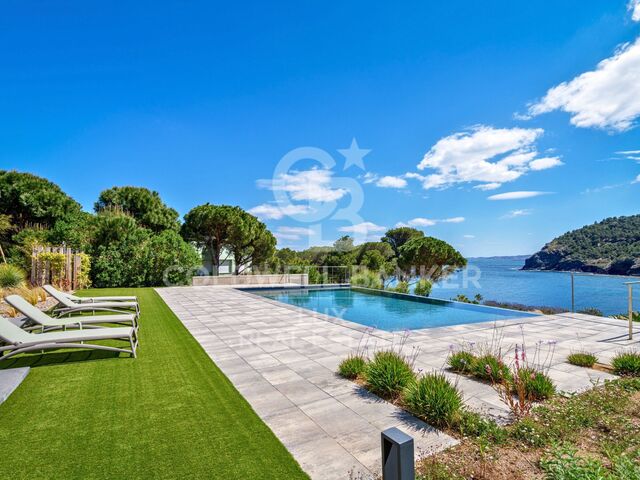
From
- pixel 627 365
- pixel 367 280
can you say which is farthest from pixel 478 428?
pixel 367 280

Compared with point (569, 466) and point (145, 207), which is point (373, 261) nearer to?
point (145, 207)

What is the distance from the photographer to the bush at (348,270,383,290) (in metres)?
16.6

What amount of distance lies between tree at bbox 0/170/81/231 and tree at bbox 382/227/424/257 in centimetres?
2674

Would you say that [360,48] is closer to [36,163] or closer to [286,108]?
[286,108]

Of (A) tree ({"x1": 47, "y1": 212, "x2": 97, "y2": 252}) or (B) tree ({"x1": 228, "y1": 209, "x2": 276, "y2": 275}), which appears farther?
(B) tree ({"x1": 228, "y1": 209, "x2": 276, "y2": 275})

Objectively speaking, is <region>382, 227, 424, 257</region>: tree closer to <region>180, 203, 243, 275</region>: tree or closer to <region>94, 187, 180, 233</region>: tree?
<region>180, 203, 243, 275</region>: tree

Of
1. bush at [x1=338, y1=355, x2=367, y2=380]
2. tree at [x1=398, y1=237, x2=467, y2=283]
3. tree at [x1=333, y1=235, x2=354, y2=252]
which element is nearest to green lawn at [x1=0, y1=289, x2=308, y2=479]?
bush at [x1=338, y1=355, x2=367, y2=380]

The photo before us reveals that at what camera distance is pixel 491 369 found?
3.87 m

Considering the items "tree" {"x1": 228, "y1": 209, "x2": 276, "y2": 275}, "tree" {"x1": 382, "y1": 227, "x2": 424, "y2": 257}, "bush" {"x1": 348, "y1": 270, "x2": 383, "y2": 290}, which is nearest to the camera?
"bush" {"x1": 348, "y1": 270, "x2": 383, "y2": 290}

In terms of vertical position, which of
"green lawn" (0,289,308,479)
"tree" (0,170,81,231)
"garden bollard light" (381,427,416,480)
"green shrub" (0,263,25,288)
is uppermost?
"tree" (0,170,81,231)

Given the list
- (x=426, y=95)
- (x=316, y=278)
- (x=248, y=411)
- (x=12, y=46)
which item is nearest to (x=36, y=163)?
(x=12, y=46)

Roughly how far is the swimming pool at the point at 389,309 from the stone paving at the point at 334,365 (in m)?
1.44

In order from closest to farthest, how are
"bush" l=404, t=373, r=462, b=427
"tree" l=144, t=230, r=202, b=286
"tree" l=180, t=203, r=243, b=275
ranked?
"bush" l=404, t=373, r=462, b=427
"tree" l=144, t=230, r=202, b=286
"tree" l=180, t=203, r=243, b=275

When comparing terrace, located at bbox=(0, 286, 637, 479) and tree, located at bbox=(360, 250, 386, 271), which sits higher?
tree, located at bbox=(360, 250, 386, 271)
